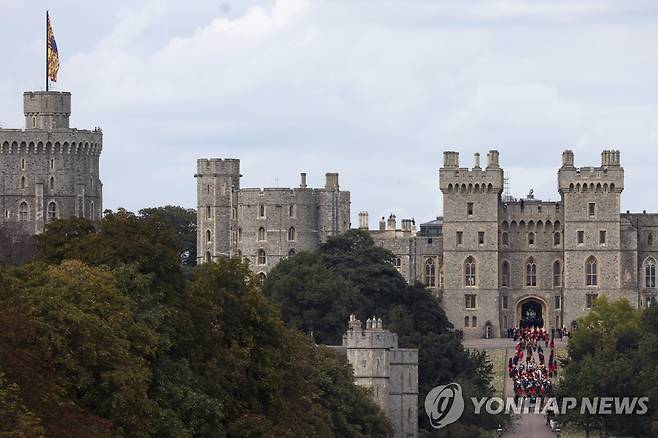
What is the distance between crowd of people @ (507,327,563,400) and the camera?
11750 cm

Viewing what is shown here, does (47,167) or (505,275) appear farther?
(47,167)

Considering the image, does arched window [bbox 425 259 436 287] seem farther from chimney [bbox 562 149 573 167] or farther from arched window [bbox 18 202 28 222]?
arched window [bbox 18 202 28 222]

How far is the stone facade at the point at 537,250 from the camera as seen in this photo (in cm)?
15100

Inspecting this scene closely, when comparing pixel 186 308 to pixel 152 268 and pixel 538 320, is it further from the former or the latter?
pixel 538 320

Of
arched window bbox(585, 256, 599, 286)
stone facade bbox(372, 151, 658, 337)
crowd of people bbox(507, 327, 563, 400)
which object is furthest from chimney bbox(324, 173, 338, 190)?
arched window bbox(585, 256, 599, 286)

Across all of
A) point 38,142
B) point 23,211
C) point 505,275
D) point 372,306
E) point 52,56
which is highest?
point 52,56

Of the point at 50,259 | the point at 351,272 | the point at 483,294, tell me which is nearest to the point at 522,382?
the point at 351,272

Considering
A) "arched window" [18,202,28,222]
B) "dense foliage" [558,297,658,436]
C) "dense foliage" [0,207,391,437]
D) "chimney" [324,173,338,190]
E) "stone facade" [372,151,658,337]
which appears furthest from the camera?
"arched window" [18,202,28,222]

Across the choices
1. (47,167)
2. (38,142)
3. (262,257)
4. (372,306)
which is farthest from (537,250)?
(38,142)

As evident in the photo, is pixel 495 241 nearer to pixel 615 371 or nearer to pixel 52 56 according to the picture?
pixel 52 56

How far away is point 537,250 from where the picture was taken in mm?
153125

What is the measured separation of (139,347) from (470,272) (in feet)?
303

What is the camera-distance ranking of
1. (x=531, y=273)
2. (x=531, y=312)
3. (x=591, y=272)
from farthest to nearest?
1. (x=531, y=312)
2. (x=531, y=273)
3. (x=591, y=272)

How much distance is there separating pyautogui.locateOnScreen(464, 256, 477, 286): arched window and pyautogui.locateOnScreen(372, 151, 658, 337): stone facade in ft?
0.17
